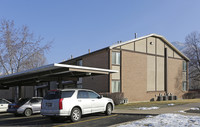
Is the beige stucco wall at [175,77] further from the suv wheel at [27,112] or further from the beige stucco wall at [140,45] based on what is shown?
the suv wheel at [27,112]

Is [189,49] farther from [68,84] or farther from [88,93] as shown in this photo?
[88,93]

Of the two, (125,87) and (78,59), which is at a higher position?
(78,59)

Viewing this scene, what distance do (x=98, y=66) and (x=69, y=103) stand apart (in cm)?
1485

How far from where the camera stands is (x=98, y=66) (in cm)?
2611

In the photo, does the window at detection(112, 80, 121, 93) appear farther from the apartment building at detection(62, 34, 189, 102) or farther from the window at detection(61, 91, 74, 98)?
the window at detection(61, 91, 74, 98)

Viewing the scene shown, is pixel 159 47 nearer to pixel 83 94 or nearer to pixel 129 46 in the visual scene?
pixel 129 46

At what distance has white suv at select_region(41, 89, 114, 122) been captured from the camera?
11209 millimetres

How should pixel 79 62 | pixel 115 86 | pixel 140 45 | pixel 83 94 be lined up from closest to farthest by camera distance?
pixel 83 94, pixel 115 86, pixel 140 45, pixel 79 62

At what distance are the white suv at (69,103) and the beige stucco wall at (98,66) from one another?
466 inches

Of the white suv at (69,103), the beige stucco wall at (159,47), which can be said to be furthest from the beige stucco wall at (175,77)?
the white suv at (69,103)

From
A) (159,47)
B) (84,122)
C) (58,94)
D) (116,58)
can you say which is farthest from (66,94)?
(159,47)

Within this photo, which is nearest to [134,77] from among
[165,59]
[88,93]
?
[165,59]

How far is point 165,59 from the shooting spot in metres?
31.2

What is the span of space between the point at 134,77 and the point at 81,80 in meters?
7.17
